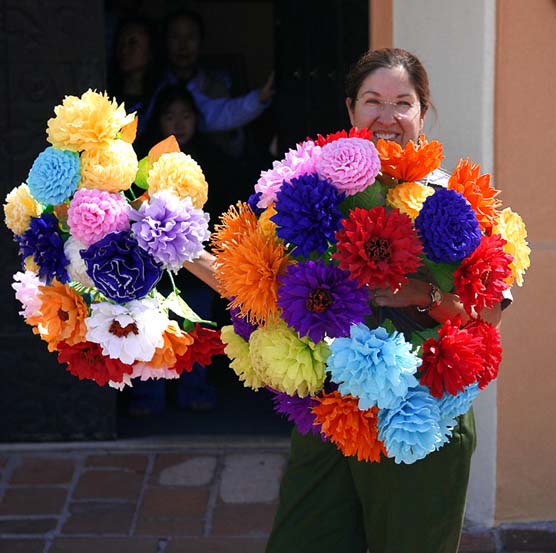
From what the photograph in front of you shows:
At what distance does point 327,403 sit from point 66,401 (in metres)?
2.68

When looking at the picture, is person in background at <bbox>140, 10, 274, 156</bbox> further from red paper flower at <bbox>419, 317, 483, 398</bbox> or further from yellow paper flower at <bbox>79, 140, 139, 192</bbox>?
red paper flower at <bbox>419, 317, 483, 398</bbox>

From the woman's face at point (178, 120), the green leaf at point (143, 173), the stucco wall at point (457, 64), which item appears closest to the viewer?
the green leaf at point (143, 173)

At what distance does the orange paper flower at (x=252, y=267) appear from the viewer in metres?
2.84

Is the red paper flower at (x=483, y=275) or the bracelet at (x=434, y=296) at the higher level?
the red paper flower at (x=483, y=275)

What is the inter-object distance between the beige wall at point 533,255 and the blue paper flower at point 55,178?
1876mm

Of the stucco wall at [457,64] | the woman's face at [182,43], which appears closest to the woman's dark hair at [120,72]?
the woman's face at [182,43]

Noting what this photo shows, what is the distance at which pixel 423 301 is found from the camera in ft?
9.57

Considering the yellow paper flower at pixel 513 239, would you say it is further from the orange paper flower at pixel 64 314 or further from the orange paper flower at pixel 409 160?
the orange paper flower at pixel 64 314

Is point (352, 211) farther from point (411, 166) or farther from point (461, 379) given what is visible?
point (461, 379)

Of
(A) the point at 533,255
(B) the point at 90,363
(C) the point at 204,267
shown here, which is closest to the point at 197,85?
(A) the point at 533,255

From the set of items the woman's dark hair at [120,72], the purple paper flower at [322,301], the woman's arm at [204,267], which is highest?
the woman's dark hair at [120,72]

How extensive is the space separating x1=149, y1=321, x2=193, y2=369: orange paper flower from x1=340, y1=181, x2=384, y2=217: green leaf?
1.76ft

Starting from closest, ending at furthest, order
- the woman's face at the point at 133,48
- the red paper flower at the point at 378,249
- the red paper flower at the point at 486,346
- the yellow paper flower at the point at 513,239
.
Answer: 1. the red paper flower at the point at 378,249
2. the red paper flower at the point at 486,346
3. the yellow paper flower at the point at 513,239
4. the woman's face at the point at 133,48

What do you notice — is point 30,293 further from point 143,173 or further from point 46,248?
point 143,173
